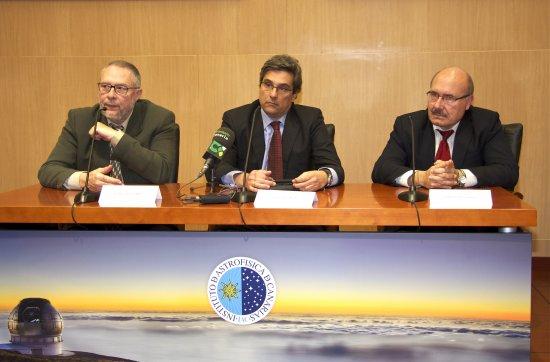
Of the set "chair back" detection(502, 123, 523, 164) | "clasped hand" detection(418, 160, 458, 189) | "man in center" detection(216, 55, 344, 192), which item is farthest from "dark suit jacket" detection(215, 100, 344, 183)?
"chair back" detection(502, 123, 523, 164)

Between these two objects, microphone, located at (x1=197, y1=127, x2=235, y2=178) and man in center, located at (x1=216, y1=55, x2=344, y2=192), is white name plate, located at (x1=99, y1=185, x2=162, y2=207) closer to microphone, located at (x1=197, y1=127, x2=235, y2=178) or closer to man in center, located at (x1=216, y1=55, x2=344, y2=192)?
microphone, located at (x1=197, y1=127, x2=235, y2=178)

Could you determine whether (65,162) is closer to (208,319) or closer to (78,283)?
(78,283)

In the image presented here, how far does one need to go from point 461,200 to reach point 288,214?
24.1 inches

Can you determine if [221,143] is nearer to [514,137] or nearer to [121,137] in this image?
[121,137]

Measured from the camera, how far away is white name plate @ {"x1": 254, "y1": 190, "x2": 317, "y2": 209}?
2613 millimetres

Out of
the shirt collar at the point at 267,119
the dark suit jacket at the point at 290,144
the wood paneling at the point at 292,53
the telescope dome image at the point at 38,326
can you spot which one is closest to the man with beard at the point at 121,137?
the dark suit jacket at the point at 290,144

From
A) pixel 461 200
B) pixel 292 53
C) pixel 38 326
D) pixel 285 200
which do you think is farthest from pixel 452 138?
pixel 38 326

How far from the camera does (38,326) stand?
8.81 ft

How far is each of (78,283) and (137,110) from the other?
1.22m

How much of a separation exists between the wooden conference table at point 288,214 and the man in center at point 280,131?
0.91 meters

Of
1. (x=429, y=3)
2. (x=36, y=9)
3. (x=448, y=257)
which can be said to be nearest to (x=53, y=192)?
(x=448, y=257)

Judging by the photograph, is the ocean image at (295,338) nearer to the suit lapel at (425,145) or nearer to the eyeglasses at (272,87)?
the suit lapel at (425,145)

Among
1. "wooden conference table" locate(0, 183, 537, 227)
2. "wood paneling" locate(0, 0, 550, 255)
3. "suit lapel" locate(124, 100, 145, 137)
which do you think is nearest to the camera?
"wooden conference table" locate(0, 183, 537, 227)

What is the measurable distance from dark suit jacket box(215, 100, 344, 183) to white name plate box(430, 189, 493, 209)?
3.42 feet
